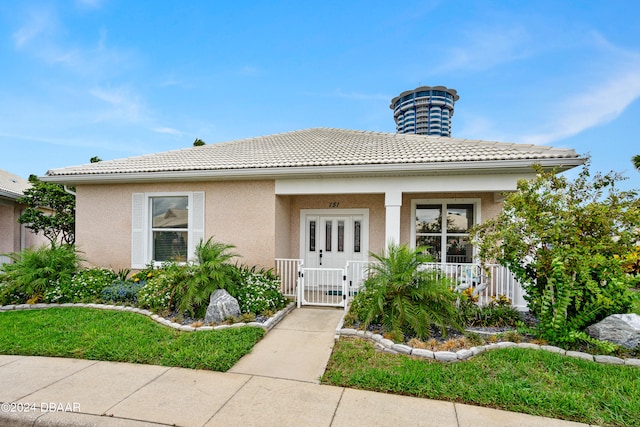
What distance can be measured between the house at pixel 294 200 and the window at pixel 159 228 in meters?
0.03

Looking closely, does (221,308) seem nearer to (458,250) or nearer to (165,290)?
(165,290)

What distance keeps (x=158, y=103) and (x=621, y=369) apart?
49.4 ft

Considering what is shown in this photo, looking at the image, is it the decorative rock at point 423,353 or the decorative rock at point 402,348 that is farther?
the decorative rock at point 402,348

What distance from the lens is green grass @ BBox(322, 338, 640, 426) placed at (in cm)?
312

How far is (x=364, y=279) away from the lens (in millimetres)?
6160

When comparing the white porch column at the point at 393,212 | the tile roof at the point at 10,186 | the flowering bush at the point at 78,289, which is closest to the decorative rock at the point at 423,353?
the white porch column at the point at 393,212

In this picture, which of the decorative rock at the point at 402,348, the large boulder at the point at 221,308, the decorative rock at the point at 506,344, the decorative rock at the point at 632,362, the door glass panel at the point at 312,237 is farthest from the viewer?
the door glass panel at the point at 312,237

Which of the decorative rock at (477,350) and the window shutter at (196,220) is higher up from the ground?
the window shutter at (196,220)

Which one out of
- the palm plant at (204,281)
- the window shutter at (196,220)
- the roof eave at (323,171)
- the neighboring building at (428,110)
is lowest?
the palm plant at (204,281)

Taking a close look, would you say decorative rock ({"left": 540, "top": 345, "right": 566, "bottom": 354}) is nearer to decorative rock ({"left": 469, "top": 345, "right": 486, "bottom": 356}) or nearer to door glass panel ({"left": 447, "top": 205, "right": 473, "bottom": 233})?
decorative rock ({"left": 469, "top": 345, "right": 486, "bottom": 356})

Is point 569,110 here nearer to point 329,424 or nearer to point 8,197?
point 329,424

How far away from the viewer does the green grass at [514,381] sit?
3125mm

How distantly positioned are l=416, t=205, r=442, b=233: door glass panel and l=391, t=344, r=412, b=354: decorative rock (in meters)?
4.36

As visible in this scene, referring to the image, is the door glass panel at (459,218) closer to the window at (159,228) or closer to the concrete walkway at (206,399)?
the concrete walkway at (206,399)
